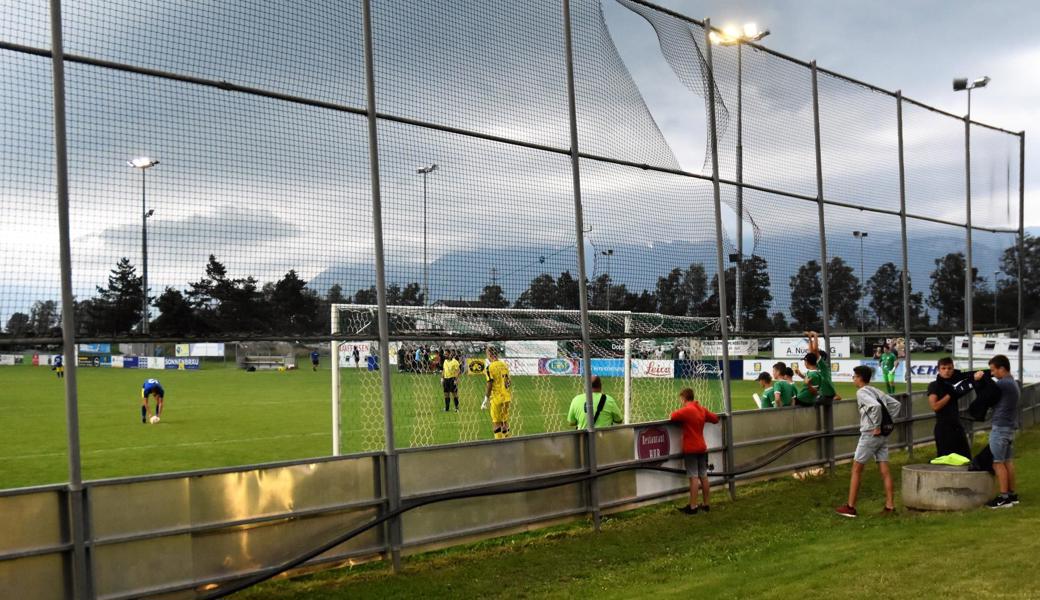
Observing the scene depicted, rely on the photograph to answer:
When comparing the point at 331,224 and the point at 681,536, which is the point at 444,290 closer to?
the point at 331,224

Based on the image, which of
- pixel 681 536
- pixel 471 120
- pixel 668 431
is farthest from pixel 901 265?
pixel 471 120

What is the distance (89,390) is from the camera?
35.9 m

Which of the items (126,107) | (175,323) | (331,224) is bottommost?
(175,323)

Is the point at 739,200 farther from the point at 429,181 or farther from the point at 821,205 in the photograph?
the point at 429,181

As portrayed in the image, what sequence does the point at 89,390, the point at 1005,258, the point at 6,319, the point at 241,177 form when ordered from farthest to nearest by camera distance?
the point at 89,390 < the point at 1005,258 < the point at 241,177 < the point at 6,319

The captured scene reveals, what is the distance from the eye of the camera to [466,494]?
8.02m

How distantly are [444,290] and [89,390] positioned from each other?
32171 mm

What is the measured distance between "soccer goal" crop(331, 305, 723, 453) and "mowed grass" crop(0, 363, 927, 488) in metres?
0.10

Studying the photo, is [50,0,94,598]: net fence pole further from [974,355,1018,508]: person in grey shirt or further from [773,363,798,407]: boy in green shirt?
[773,363,798,407]: boy in green shirt

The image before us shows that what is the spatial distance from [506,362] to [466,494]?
459 inches

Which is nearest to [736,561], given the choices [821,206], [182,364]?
[821,206]

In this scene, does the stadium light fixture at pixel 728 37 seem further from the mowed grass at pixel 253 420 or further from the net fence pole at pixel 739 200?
the mowed grass at pixel 253 420

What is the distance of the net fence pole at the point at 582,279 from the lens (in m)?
9.34

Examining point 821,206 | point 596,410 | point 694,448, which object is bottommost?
point 694,448
